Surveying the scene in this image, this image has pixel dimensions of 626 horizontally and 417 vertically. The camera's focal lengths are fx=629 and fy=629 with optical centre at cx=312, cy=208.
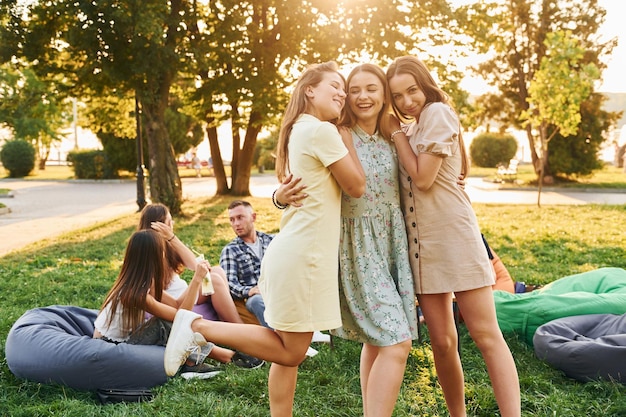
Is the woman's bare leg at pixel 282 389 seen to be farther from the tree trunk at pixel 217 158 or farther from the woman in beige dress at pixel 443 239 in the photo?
the tree trunk at pixel 217 158

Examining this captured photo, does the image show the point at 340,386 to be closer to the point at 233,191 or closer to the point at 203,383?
the point at 203,383

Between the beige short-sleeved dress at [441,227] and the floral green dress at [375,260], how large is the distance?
69 mm

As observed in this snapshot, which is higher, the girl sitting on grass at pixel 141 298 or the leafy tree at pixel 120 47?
the leafy tree at pixel 120 47

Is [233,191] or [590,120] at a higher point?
[590,120]

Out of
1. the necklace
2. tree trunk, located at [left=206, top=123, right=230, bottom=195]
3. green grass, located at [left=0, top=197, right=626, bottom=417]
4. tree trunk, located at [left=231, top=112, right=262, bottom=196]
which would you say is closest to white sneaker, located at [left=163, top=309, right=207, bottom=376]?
green grass, located at [left=0, top=197, right=626, bottom=417]

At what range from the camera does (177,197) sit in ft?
50.3

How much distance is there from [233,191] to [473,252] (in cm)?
1885

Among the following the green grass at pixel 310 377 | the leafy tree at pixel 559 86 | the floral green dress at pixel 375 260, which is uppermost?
the leafy tree at pixel 559 86

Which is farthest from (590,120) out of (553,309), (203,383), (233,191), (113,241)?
(203,383)

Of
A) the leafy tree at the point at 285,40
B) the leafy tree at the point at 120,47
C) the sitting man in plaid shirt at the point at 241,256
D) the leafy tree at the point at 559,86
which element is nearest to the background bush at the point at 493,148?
the leafy tree at the point at 559,86

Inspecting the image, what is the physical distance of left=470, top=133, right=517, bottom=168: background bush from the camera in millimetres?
38250

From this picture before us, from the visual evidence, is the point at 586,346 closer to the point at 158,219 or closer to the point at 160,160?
the point at 158,219

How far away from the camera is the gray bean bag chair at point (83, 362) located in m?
4.24

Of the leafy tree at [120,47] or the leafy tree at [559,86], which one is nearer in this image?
the leafy tree at [120,47]
